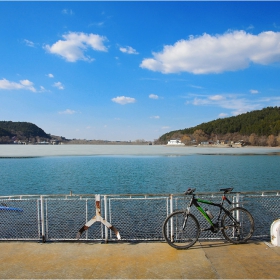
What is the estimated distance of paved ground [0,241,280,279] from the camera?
4.22 meters

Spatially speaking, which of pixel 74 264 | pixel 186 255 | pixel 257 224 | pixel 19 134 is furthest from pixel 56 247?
pixel 19 134

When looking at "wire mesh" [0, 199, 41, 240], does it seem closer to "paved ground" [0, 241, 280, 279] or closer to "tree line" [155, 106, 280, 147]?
"paved ground" [0, 241, 280, 279]

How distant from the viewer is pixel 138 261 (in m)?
4.68

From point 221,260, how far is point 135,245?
166 centimetres

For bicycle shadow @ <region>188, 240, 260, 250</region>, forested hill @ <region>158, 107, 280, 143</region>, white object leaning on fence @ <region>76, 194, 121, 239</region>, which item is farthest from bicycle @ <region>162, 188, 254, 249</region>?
forested hill @ <region>158, 107, 280, 143</region>

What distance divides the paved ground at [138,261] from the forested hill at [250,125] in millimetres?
157200

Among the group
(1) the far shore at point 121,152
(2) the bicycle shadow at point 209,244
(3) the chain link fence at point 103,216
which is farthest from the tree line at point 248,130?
(2) the bicycle shadow at point 209,244

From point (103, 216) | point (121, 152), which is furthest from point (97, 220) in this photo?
point (121, 152)

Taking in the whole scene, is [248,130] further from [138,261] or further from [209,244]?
[138,261]

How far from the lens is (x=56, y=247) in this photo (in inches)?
212

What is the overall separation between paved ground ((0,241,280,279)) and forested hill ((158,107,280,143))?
516 ft

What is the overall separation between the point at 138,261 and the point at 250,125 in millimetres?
177832

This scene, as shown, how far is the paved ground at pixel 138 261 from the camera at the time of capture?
4221 millimetres

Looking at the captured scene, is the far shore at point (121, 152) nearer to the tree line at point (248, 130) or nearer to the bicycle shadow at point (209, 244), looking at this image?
the tree line at point (248, 130)
